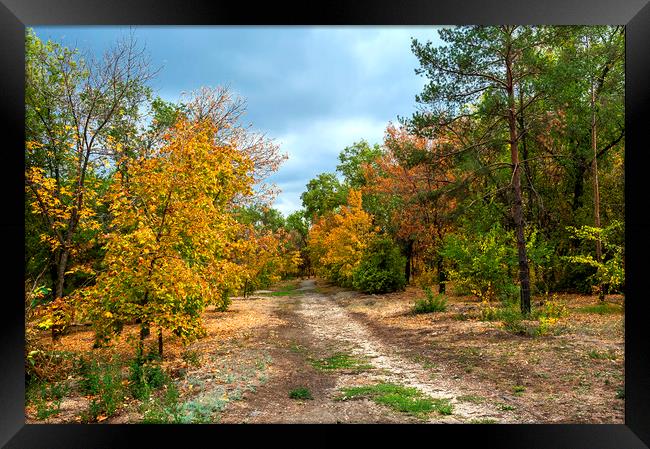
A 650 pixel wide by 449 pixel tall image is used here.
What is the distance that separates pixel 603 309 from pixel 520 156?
221 inches

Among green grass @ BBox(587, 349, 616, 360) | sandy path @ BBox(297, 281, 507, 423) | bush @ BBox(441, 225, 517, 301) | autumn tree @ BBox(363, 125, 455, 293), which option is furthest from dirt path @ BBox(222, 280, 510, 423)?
autumn tree @ BBox(363, 125, 455, 293)

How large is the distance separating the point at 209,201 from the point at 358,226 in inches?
389

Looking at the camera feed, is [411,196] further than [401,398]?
Yes

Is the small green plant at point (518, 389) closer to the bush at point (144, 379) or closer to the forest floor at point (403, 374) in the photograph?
the forest floor at point (403, 374)

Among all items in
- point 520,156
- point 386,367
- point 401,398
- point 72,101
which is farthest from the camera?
point 520,156

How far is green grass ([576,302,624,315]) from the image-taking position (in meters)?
7.95

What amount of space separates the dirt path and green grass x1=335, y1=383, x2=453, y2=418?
0.27 feet

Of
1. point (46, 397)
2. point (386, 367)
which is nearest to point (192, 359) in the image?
point (46, 397)

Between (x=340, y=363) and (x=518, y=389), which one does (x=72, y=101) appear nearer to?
(x=340, y=363)

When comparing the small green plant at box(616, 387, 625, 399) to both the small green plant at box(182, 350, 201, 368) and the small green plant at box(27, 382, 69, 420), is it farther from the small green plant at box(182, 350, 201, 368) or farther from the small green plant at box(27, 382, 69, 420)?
the small green plant at box(27, 382, 69, 420)

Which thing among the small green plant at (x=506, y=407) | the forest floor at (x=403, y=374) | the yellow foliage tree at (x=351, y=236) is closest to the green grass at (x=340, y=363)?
the forest floor at (x=403, y=374)

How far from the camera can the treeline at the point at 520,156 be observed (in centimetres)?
722

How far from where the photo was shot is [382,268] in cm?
1452

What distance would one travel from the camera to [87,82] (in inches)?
258
